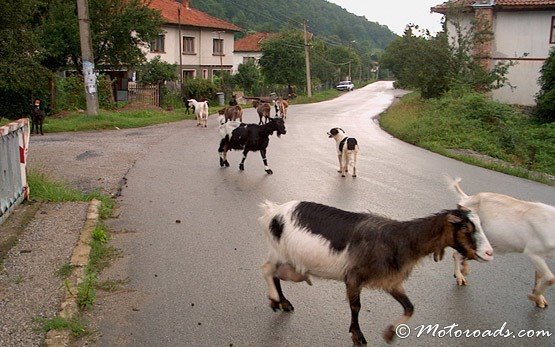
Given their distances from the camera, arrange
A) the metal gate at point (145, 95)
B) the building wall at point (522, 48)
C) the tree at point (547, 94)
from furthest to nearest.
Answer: the metal gate at point (145, 95) < the building wall at point (522, 48) < the tree at point (547, 94)

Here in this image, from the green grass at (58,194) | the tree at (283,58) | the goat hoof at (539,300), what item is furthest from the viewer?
the tree at (283,58)

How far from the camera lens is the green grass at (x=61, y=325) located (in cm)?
486

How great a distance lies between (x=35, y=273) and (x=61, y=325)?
1478 mm

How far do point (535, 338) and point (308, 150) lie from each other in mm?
12454

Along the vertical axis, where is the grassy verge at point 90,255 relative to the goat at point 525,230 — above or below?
below

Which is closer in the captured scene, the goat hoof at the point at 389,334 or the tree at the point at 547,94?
the goat hoof at the point at 389,334

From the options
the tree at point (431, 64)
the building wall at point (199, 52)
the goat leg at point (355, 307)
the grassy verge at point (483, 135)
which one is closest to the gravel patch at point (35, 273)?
the goat leg at point (355, 307)

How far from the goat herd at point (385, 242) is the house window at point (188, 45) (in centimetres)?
4486

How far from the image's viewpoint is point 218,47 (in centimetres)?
5300

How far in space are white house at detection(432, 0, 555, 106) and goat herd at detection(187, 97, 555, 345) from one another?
91.9 feet

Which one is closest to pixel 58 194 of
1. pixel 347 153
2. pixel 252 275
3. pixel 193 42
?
pixel 252 275

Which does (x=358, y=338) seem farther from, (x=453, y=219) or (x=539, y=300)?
(x=539, y=300)

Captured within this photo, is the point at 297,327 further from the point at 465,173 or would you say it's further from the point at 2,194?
the point at 465,173

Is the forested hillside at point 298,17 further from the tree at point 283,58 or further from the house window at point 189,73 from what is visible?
the house window at point 189,73
